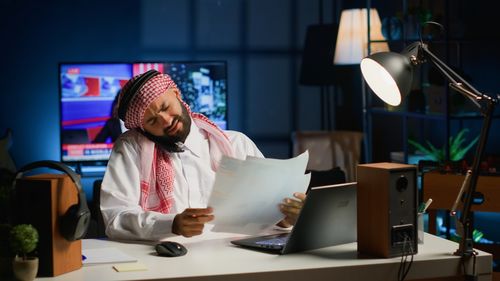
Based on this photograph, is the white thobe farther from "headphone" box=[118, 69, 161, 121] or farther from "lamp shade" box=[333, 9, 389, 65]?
"lamp shade" box=[333, 9, 389, 65]

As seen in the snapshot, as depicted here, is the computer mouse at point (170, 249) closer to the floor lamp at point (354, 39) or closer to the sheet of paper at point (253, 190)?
the sheet of paper at point (253, 190)

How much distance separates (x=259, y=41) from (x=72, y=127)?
1.67 meters

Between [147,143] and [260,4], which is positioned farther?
[260,4]

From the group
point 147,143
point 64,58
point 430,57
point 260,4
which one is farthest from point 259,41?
point 430,57

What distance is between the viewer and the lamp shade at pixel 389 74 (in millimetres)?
2416

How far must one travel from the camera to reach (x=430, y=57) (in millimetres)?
2473

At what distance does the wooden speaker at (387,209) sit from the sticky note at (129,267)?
656 millimetres

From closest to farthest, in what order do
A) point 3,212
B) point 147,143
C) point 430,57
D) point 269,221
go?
point 3,212 → point 430,57 → point 269,221 → point 147,143

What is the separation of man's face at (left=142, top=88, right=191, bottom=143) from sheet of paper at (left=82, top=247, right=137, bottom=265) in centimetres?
56

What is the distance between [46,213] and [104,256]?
0.29m

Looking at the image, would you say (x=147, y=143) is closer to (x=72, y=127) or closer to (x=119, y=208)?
(x=119, y=208)

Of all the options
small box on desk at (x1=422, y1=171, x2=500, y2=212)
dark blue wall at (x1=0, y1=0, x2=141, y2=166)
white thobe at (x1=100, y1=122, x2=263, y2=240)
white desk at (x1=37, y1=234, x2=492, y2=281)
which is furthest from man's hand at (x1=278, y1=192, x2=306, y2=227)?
dark blue wall at (x1=0, y1=0, x2=141, y2=166)

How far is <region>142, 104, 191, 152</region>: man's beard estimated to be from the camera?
9.95 feet

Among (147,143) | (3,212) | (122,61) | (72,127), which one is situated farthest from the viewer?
(122,61)
